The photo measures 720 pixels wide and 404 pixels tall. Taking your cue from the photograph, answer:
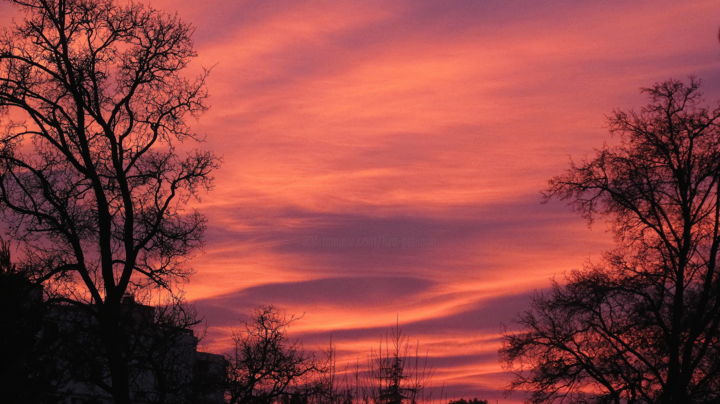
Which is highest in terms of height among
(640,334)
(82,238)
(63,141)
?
(63,141)

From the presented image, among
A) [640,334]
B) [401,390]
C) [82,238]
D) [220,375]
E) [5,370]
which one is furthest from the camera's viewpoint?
[220,375]

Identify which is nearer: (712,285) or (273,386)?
(712,285)

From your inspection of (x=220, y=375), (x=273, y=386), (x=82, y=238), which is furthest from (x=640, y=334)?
(x=82, y=238)

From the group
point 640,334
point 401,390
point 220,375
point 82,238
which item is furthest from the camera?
point 220,375

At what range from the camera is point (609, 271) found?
33500 millimetres

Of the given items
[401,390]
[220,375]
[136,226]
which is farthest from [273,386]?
[136,226]

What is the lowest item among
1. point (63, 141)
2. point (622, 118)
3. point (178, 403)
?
point (178, 403)

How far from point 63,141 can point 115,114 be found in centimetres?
195

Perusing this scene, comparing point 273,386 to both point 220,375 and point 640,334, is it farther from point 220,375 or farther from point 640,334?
point 640,334

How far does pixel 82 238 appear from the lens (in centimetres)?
2616

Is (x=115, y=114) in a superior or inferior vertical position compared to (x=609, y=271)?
superior

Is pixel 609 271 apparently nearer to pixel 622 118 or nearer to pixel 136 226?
pixel 622 118

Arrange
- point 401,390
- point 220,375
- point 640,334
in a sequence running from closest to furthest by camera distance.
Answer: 1. point 401,390
2. point 640,334
3. point 220,375

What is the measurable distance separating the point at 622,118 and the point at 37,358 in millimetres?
21858
